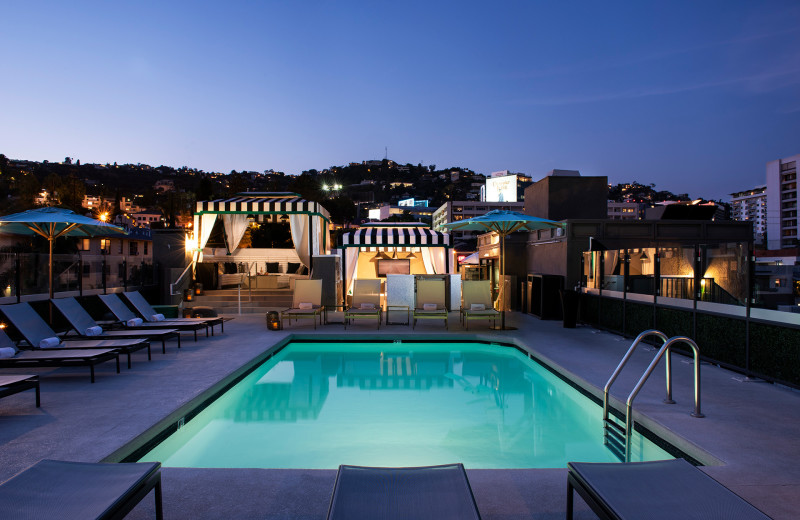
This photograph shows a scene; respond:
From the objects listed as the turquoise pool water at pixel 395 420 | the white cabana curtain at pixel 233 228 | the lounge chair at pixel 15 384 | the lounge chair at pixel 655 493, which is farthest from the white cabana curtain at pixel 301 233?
the lounge chair at pixel 655 493

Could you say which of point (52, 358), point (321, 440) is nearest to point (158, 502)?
point (321, 440)

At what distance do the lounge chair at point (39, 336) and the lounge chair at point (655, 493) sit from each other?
5720 millimetres

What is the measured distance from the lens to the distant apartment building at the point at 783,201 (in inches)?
3098

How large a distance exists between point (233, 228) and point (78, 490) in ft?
48.3

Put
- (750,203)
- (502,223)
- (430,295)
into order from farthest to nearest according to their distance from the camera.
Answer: (750,203) < (430,295) < (502,223)

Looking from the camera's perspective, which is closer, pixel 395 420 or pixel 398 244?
pixel 395 420

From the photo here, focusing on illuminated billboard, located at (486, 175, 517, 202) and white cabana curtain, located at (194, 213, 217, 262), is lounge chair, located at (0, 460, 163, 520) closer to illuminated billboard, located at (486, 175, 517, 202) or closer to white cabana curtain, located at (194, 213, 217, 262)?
white cabana curtain, located at (194, 213, 217, 262)

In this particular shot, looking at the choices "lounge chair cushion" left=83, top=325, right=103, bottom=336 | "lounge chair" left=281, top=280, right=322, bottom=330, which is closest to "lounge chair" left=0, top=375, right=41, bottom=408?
"lounge chair cushion" left=83, top=325, right=103, bottom=336

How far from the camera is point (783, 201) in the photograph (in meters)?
79.9

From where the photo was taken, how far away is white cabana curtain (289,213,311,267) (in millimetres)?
14680

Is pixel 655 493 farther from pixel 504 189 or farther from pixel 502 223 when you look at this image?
pixel 504 189

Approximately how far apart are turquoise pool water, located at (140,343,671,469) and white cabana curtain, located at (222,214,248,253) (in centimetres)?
938

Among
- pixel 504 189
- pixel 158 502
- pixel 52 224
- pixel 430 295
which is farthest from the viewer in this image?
pixel 504 189

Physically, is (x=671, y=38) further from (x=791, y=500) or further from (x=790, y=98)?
(x=790, y=98)
